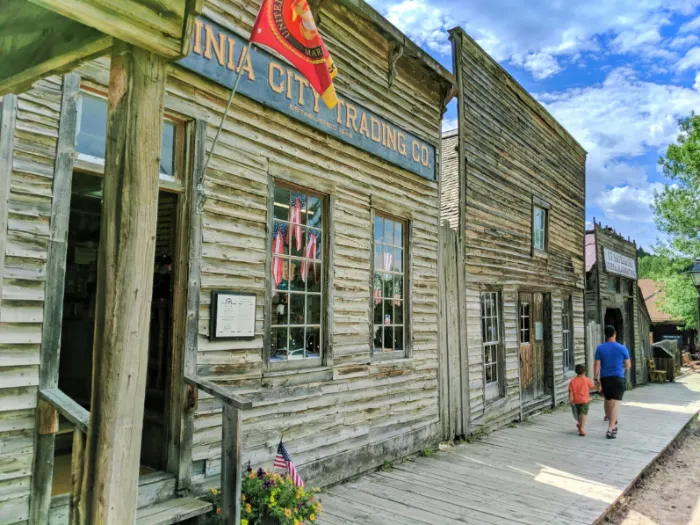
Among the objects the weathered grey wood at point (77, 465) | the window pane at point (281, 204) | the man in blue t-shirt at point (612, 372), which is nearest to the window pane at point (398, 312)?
the window pane at point (281, 204)

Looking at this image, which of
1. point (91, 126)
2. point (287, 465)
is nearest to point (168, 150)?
point (91, 126)

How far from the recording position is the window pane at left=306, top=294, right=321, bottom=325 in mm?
5732

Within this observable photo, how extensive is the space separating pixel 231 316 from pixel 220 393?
0.91 metres

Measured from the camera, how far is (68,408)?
3064 millimetres

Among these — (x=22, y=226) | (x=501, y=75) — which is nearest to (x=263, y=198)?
(x=22, y=226)

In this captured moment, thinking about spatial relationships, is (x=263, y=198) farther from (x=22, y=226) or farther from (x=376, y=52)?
(x=376, y=52)

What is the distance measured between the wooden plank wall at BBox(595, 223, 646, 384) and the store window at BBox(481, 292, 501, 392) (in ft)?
24.8

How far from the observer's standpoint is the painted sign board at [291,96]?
4.61m

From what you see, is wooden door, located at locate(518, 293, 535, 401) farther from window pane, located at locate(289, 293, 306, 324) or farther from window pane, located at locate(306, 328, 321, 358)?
window pane, located at locate(289, 293, 306, 324)

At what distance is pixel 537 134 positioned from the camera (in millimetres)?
12367

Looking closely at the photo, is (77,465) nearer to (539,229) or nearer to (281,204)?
(281,204)

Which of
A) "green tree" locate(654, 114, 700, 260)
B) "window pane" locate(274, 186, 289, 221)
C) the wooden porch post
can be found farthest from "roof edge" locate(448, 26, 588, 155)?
"green tree" locate(654, 114, 700, 260)

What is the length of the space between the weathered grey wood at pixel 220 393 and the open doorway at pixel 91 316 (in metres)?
0.35

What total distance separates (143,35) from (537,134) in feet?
38.6
